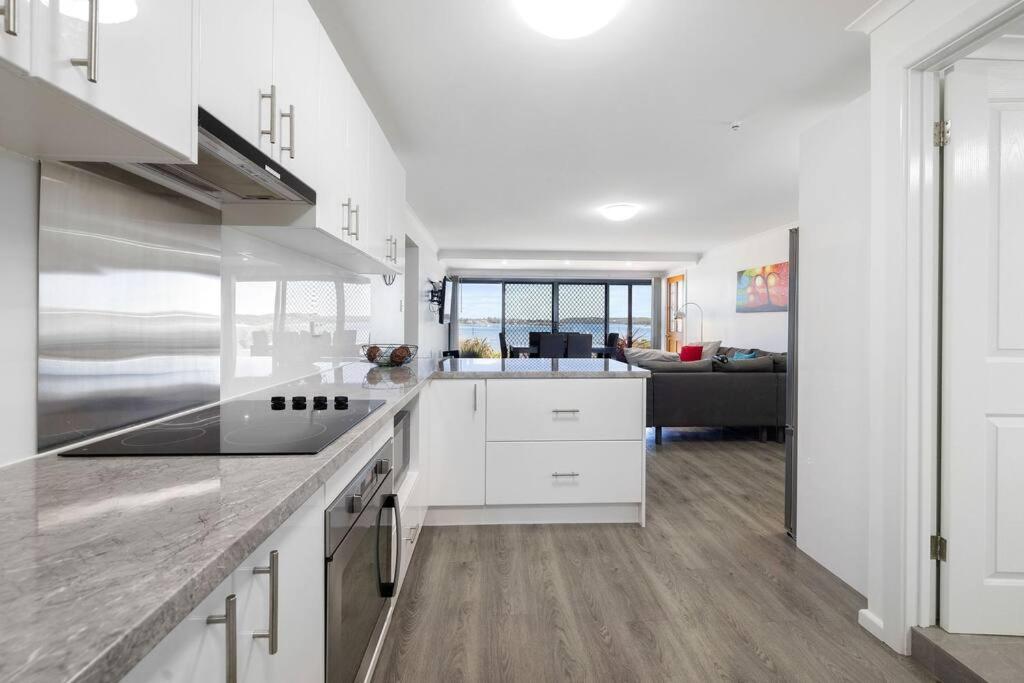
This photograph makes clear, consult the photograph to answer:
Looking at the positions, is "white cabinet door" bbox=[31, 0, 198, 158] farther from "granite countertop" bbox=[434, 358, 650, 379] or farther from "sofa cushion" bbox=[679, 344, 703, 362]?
"sofa cushion" bbox=[679, 344, 703, 362]

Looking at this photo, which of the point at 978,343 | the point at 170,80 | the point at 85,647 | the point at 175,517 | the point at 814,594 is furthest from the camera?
the point at 814,594

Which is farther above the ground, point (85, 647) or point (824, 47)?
point (824, 47)

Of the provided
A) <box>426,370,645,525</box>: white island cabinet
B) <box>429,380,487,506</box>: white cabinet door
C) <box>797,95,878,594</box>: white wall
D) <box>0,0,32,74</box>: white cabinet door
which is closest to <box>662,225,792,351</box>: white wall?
<box>797,95,878,594</box>: white wall

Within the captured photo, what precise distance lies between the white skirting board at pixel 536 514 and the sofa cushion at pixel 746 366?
2568mm

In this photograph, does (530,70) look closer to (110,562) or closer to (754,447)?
(110,562)

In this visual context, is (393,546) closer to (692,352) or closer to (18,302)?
(18,302)

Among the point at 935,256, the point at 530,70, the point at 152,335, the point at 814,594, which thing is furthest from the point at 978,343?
the point at 152,335

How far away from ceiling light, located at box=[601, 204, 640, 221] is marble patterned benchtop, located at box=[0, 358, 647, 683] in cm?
467

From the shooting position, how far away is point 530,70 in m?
2.47

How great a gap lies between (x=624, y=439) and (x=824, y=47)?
2.06m

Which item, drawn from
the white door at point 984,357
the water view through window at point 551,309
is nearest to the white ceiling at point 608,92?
the white door at point 984,357

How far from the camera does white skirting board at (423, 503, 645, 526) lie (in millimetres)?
2775

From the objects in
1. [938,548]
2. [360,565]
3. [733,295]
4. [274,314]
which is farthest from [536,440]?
[733,295]

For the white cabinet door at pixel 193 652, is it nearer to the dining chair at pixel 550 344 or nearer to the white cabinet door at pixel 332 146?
the white cabinet door at pixel 332 146
